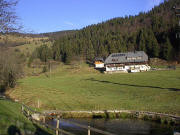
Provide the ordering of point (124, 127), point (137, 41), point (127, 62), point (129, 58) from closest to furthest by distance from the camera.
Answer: point (124, 127) → point (127, 62) → point (129, 58) → point (137, 41)

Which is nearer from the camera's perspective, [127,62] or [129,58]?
[127,62]

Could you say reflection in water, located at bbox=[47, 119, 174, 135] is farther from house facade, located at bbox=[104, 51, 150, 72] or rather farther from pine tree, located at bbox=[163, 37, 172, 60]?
pine tree, located at bbox=[163, 37, 172, 60]

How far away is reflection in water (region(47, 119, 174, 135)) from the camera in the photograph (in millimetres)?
19812

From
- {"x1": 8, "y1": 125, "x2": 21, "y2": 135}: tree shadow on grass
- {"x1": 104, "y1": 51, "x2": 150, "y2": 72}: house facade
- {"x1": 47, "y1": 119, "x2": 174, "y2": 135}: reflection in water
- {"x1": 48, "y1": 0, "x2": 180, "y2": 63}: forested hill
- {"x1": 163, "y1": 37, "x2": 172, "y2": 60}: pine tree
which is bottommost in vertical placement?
{"x1": 47, "y1": 119, "x2": 174, "y2": 135}: reflection in water

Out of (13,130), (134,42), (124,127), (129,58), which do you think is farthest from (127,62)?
(13,130)

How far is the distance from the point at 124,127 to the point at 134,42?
109810 millimetres

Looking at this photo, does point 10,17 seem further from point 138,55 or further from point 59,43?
point 59,43

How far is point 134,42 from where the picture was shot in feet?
416

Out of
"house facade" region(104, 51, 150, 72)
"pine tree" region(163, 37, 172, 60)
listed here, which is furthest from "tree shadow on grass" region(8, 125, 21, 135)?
"pine tree" region(163, 37, 172, 60)

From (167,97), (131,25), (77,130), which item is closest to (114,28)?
Result: (131,25)

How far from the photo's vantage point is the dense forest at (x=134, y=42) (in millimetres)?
103688

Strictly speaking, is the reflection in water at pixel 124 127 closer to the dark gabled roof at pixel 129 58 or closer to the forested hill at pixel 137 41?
the dark gabled roof at pixel 129 58

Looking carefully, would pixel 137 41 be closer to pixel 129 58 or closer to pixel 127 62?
pixel 129 58

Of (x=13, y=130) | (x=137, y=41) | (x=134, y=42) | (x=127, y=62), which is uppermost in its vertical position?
(x=137, y=41)
